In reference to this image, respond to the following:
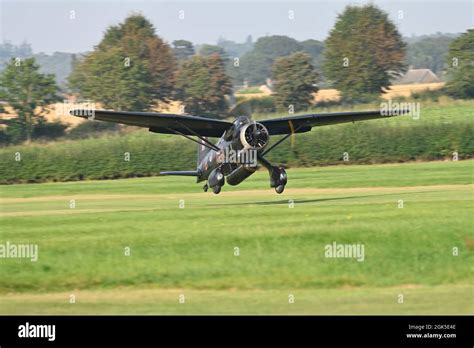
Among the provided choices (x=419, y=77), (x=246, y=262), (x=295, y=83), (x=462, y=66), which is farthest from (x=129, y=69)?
(x=419, y=77)

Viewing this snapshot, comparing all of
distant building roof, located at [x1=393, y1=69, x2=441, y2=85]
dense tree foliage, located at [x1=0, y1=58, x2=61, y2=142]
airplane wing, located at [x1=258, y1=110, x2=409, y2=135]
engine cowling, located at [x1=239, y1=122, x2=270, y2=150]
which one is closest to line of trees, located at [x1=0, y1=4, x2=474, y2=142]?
dense tree foliage, located at [x1=0, y1=58, x2=61, y2=142]

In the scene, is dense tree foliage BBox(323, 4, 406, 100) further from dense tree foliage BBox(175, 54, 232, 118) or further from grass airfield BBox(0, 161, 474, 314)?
grass airfield BBox(0, 161, 474, 314)

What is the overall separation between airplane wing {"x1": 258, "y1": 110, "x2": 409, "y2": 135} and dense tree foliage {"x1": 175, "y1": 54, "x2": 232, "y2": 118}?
57110mm

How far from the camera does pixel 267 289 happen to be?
849 inches

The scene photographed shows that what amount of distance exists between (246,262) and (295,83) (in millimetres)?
80812

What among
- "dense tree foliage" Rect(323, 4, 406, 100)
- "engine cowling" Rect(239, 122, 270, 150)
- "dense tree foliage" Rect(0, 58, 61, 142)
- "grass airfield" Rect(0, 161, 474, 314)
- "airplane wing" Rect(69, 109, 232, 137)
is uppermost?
"dense tree foliage" Rect(323, 4, 406, 100)

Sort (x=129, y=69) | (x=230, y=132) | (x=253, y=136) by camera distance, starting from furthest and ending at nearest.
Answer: (x=129, y=69)
(x=230, y=132)
(x=253, y=136)

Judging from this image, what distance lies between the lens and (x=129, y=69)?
96.2 metres

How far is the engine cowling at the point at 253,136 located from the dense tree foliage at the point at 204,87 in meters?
62.0

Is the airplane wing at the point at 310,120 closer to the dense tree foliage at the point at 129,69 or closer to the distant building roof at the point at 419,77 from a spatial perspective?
the dense tree foliage at the point at 129,69

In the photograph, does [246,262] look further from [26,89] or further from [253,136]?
[26,89]

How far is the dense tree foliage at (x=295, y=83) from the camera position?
326 feet

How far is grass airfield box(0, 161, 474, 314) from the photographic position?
2055 centimetres

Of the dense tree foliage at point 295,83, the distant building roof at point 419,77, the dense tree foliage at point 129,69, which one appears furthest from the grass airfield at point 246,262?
the distant building roof at point 419,77
